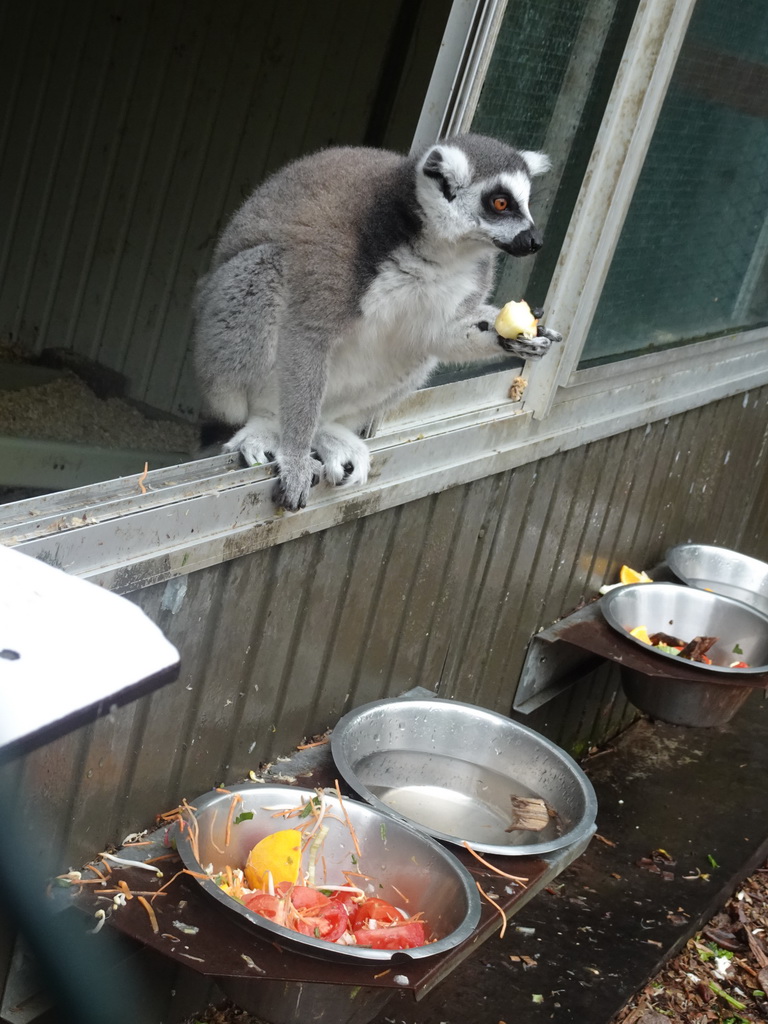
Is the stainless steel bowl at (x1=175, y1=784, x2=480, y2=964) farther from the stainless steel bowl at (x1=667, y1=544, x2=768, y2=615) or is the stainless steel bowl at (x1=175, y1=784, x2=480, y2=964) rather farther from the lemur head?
the stainless steel bowl at (x1=667, y1=544, x2=768, y2=615)

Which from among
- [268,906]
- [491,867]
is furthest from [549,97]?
[268,906]

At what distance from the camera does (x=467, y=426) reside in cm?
364

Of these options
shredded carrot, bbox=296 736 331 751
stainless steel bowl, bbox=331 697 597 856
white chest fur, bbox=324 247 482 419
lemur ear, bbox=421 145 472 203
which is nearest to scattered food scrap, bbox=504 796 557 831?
stainless steel bowl, bbox=331 697 597 856

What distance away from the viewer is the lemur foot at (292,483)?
2.79 metres

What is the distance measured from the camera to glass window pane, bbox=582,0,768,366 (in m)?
4.05

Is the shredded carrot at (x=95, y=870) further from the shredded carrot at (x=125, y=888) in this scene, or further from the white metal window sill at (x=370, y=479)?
the white metal window sill at (x=370, y=479)

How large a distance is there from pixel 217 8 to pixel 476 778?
12.9ft

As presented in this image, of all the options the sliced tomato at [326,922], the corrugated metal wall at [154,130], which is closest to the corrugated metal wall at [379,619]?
the sliced tomato at [326,922]

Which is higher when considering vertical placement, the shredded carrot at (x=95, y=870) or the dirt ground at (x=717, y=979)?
the shredded carrot at (x=95, y=870)

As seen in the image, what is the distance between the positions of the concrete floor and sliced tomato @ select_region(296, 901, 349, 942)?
925 mm

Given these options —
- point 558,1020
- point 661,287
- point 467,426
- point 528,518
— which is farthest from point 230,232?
point 558,1020

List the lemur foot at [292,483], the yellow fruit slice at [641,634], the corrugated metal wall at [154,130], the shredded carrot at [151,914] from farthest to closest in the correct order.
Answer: the corrugated metal wall at [154,130]
the yellow fruit slice at [641,634]
the lemur foot at [292,483]
the shredded carrot at [151,914]

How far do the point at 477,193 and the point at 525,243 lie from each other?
18 cm

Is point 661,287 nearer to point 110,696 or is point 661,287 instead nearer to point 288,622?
point 288,622
